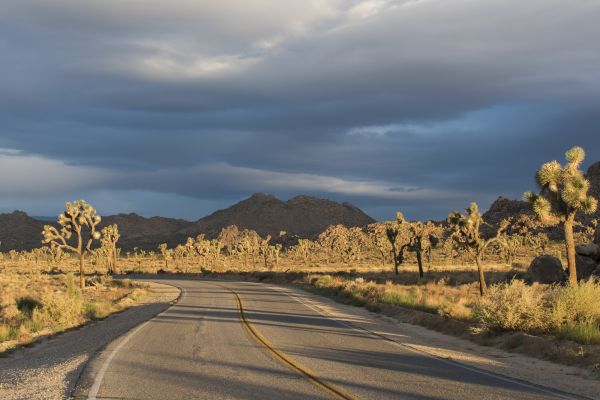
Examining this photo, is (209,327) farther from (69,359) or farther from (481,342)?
(481,342)

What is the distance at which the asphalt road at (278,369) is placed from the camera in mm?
9227

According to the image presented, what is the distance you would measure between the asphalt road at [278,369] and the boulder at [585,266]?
22886mm

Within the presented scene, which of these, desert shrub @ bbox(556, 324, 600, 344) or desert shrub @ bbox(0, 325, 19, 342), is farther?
desert shrub @ bbox(0, 325, 19, 342)

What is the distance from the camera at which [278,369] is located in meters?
11.3

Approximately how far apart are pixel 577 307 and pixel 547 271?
25.8 m

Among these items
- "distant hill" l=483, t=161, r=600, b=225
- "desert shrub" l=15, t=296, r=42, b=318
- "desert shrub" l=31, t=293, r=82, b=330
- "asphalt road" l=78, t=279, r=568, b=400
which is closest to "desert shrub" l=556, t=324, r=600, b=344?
"asphalt road" l=78, t=279, r=568, b=400

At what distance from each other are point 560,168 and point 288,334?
610 inches

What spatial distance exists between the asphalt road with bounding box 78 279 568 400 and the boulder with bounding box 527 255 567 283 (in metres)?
25.4

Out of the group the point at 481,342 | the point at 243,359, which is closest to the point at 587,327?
the point at 481,342

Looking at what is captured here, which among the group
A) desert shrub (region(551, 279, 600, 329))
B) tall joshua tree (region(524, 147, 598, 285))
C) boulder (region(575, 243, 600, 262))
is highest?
tall joshua tree (region(524, 147, 598, 285))

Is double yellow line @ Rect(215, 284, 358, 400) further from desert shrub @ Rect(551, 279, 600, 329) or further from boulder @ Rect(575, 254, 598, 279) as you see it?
boulder @ Rect(575, 254, 598, 279)

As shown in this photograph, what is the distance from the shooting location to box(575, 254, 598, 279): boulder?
34.9 m

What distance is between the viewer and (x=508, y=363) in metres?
12.4

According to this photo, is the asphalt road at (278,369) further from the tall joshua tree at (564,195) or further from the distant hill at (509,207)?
the distant hill at (509,207)
